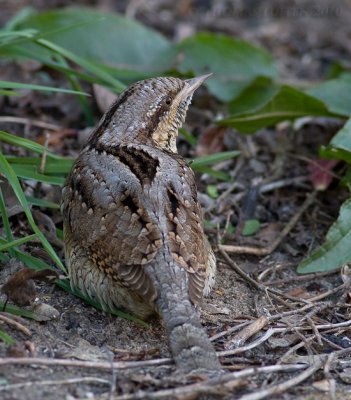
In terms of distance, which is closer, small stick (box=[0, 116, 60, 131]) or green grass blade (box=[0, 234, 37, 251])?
green grass blade (box=[0, 234, 37, 251])

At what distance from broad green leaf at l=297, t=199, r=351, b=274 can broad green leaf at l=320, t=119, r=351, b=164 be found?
63cm

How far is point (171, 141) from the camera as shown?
5.05 m

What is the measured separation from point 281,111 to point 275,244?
127cm

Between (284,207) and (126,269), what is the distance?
7.31 feet

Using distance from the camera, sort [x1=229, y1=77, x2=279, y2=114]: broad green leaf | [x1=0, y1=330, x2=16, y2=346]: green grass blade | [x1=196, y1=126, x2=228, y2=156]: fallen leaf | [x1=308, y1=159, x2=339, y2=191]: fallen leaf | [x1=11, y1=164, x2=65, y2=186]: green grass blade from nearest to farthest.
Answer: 1. [x1=0, y1=330, x2=16, y2=346]: green grass blade
2. [x1=11, y1=164, x2=65, y2=186]: green grass blade
3. [x1=308, y1=159, x2=339, y2=191]: fallen leaf
4. [x1=196, y1=126, x2=228, y2=156]: fallen leaf
5. [x1=229, y1=77, x2=279, y2=114]: broad green leaf

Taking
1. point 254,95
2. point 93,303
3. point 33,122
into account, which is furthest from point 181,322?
point 254,95

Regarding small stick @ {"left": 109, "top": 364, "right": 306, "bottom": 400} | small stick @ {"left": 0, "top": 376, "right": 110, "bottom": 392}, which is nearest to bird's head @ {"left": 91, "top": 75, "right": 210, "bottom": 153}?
small stick @ {"left": 0, "top": 376, "right": 110, "bottom": 392}

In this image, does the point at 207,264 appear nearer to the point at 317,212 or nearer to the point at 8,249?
the point at 8,249

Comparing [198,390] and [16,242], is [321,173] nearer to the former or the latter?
[16,242]

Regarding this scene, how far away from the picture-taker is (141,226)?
159 inches

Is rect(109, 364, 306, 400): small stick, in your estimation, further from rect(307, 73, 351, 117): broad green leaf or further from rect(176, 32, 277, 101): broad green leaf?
rect(176, 32, 277, 101): broad green leaf

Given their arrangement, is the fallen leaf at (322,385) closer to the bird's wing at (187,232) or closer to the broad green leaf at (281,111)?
the bird's wing at (187,232)

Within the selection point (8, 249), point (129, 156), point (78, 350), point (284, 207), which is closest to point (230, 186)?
point (284, 207)

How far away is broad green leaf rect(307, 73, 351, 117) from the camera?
255 inches
